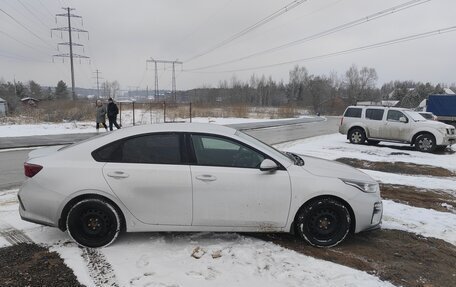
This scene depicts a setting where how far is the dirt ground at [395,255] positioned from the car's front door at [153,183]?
3.99 feet

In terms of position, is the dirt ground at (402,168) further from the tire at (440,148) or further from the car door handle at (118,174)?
the car door handle at (118,174)

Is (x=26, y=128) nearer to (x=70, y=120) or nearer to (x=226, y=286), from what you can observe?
(x=70, y=120)

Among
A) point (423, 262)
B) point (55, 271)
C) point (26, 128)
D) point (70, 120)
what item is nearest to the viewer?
point (55, 271)

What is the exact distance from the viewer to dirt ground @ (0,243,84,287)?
3604 millimetres

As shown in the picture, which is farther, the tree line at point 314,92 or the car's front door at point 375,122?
the tree line at point 314,92

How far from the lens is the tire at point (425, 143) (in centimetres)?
1482

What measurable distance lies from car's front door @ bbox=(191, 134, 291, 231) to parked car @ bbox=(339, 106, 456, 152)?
12.9 m

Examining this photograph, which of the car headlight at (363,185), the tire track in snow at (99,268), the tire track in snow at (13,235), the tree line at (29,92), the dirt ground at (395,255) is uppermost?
the tree line at (29,92)

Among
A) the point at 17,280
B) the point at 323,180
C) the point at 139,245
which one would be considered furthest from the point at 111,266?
the point at 323,180

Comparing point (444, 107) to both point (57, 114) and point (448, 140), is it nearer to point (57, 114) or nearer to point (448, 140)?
point (448, 140)

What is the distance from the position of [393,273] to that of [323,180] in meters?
1.28

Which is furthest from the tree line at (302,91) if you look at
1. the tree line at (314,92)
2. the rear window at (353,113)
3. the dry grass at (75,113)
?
the rear window at (353,113)

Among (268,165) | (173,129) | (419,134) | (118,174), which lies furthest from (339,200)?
(419,134)

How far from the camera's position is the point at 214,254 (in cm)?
424
